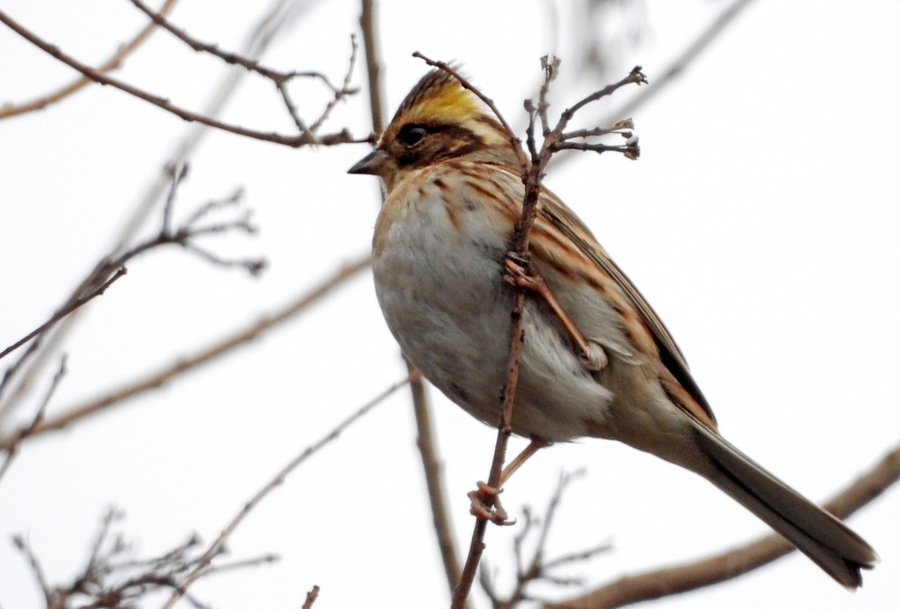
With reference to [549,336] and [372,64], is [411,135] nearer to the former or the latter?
[372,64]

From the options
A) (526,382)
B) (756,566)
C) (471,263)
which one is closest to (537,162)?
(471,263)

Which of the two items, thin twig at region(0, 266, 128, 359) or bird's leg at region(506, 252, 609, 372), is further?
bird's leg at region(506, 252, 609, 372)

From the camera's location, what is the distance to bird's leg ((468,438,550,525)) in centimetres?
397

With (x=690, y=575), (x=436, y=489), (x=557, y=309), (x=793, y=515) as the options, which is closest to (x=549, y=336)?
(x=557, y=309)

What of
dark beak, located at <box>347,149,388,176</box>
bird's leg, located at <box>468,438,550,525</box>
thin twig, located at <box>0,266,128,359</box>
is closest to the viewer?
thin twig, located at <box>0,266,128,359</box>

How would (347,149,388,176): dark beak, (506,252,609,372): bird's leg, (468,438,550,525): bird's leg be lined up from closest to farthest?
(468,438,550,525): bird's leg < (506,252,609,372): bird's leg < (347,149,388,176): dark beak

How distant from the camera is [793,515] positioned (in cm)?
512

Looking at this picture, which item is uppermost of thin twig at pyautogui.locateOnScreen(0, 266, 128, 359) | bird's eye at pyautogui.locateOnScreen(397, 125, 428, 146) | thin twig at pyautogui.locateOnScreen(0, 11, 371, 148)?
bird's eye at pyautogui.locateOnScreen(397, 125, 428, 146)

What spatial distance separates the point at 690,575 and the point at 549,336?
1.21m

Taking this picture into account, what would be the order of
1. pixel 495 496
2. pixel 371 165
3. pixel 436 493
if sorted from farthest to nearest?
pixel 371 165 → pixel 436 493 → pixel 495 496

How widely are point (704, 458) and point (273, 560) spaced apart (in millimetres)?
2059

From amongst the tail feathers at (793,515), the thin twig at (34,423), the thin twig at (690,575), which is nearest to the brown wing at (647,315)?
the tail feathers at (793,515)

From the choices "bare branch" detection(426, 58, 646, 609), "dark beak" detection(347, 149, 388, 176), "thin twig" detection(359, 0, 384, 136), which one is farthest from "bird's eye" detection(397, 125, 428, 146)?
"bare branch" detection(426, 58, 646, 609)

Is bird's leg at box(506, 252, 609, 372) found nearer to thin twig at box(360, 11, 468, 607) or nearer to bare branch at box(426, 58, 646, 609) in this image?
bare branch at box(426, 58, 646, 609)
